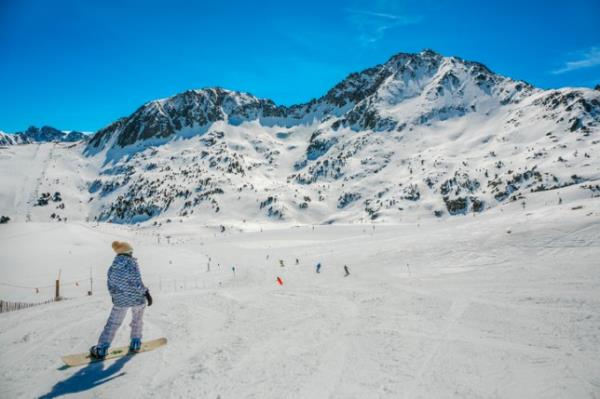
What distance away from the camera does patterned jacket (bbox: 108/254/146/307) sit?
8.17 metres

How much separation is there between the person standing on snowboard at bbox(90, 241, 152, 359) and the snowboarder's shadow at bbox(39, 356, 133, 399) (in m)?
0.57

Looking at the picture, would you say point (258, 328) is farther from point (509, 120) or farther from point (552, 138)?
point (509, 120)

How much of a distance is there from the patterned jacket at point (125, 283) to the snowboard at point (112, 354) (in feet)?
3.43

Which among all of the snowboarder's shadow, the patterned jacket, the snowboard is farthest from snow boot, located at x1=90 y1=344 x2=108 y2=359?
the patterned jacket

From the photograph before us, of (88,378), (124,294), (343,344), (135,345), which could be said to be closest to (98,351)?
(135,345)

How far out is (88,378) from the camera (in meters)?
6.78

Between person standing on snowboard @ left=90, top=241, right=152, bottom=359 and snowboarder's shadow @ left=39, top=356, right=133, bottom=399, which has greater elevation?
person standing on snowboard @ left=90, top=241, right=152, bottom=359

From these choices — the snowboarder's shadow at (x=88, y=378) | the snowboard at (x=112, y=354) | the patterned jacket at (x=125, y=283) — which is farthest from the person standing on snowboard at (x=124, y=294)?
the snowboarder's shadow at (x=88, y=378)

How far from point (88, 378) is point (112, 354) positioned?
4.01 ft

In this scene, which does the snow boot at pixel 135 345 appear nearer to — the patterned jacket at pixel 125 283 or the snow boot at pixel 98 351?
the snow boot at pixel 98 351

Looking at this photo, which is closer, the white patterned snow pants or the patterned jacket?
the white patterned snow pants

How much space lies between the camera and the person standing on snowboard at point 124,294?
8094 mm

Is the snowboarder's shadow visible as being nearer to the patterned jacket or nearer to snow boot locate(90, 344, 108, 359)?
snow boot locate(90, 344, 108, 359)

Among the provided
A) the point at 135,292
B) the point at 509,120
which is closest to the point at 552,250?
the point at 135,292
